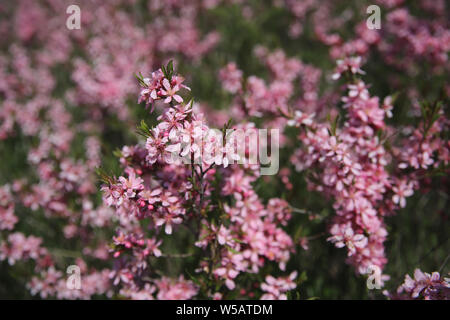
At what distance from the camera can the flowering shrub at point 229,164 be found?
85.0 inches

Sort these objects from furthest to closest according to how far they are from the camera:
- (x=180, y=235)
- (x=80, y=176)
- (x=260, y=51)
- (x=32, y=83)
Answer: (x=32, y=83), (x=260, y=51), (x=180, y=235), (x=80, y=176)

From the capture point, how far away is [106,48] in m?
5.86

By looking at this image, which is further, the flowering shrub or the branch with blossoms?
the flowering shrub

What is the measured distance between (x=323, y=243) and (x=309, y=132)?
1448 millimetres

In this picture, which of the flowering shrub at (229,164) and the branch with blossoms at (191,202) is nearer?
the branch with blossoms at (191,202)

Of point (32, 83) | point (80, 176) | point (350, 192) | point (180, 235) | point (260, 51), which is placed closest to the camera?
point (350, 192)

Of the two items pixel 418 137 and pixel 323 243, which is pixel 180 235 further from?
pixel 418 137

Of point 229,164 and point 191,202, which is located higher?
point 229,164

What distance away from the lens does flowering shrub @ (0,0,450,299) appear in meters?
2.16

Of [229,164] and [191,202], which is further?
[229,164]

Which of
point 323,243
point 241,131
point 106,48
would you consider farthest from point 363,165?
point 106,48

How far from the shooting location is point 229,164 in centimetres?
235

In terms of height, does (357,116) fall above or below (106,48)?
below
